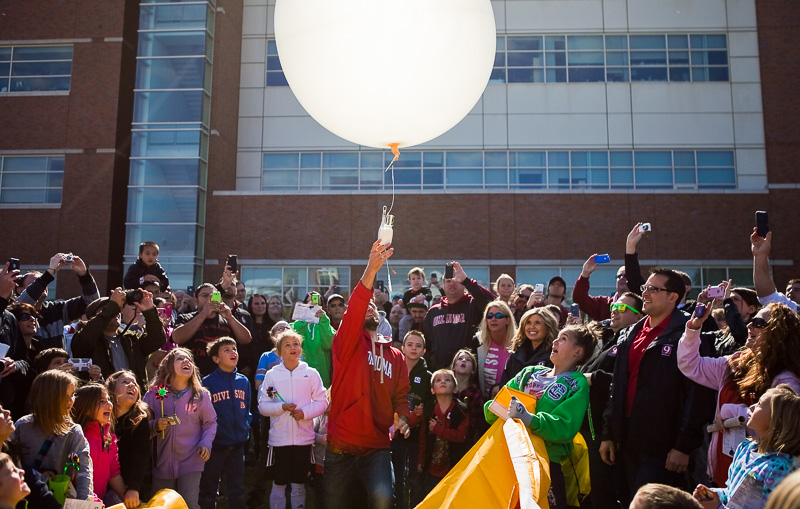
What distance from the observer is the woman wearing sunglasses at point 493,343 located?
263 inches

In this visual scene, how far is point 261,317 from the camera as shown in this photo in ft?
31.6

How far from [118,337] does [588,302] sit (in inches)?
182

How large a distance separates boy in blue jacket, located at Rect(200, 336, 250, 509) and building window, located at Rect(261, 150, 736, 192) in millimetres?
14606

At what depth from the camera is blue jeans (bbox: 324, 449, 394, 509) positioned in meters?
5.06

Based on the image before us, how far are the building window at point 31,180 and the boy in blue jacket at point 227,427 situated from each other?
16.4 metres

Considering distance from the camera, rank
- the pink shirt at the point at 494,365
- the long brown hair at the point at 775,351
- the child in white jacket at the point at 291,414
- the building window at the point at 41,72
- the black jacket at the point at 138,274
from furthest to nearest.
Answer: the building window at the point at 41,72 → the black jacket at the point at 138,274 → the pink shirt at the point at 494,365 → the child in white jacket at the point at 291,414 → the long brown hair at the point at 775,351

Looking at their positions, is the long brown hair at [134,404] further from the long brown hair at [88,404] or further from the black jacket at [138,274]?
the black jacket at [138,274]

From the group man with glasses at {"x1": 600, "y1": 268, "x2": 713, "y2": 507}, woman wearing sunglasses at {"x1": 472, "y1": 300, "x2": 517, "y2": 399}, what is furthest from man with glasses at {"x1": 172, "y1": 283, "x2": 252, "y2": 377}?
man with glasses at {"x1": 600, "y1": 268, "x2": 713, "y2": 507}

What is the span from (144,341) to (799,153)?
1983 cm

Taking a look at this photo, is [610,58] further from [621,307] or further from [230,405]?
[230,405]

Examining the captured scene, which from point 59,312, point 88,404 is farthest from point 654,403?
point 59,312

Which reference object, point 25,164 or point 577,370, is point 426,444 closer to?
point 577,370

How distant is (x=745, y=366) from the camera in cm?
450

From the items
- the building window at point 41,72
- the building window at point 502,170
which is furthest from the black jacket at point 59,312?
the building window at point 41,72
